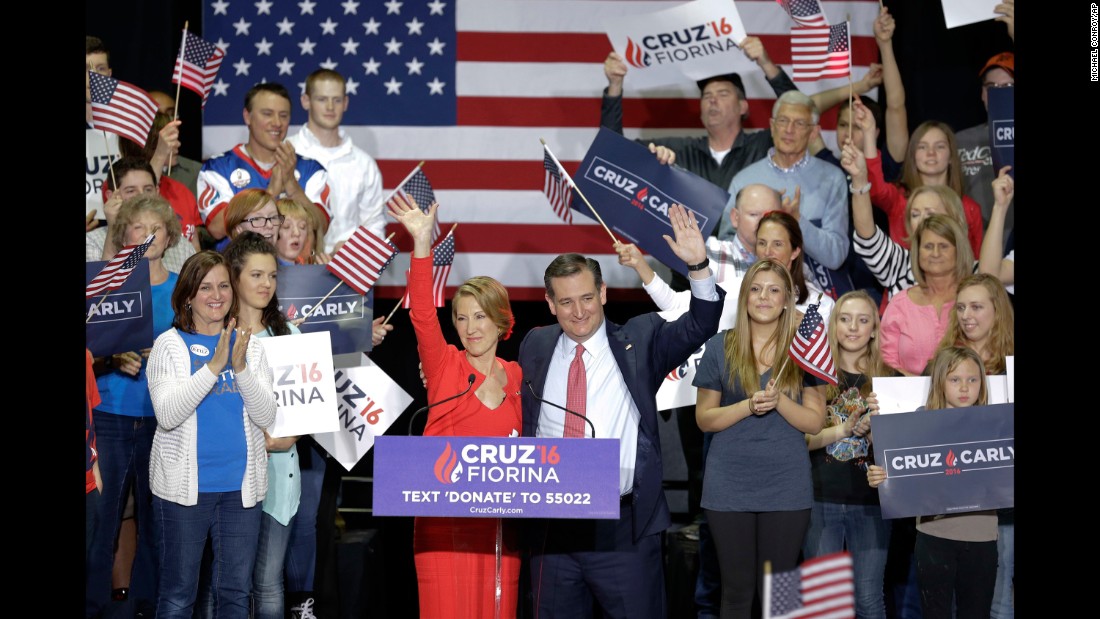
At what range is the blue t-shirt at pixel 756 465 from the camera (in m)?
5.02

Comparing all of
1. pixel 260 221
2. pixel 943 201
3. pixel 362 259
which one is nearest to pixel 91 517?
pixel 260 221

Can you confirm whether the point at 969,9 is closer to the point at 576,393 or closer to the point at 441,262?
the point at 441,262

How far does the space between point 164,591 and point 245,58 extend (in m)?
4.14

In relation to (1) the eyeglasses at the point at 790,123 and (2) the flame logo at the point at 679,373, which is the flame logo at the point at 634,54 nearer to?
(1) the eyeglasses at the point at 790,123

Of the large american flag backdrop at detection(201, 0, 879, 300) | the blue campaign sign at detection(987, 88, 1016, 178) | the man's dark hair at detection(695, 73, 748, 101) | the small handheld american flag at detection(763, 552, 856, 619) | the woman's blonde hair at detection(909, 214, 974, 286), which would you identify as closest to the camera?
the small handheld american flag at detection(763, 552, 856, 619)

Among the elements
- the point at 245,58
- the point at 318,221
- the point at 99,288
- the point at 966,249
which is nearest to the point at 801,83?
the point at 966,249

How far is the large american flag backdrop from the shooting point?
8008 mm

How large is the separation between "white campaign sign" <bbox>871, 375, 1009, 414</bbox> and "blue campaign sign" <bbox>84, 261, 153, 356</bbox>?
3.07 meters

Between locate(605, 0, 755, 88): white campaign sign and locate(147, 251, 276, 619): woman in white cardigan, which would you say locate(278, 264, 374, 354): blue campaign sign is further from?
locate(605, 0, 755, 88): white campaign sign

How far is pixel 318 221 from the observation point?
6.25m

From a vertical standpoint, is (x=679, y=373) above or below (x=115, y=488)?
above

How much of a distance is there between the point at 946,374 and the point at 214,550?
3.04 m

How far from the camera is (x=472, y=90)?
26.5 feet

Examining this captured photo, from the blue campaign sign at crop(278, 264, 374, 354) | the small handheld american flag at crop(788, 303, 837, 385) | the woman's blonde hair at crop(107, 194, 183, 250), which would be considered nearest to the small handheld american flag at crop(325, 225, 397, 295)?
the blue campaign sign at crop(278, 264, 374, 354)
